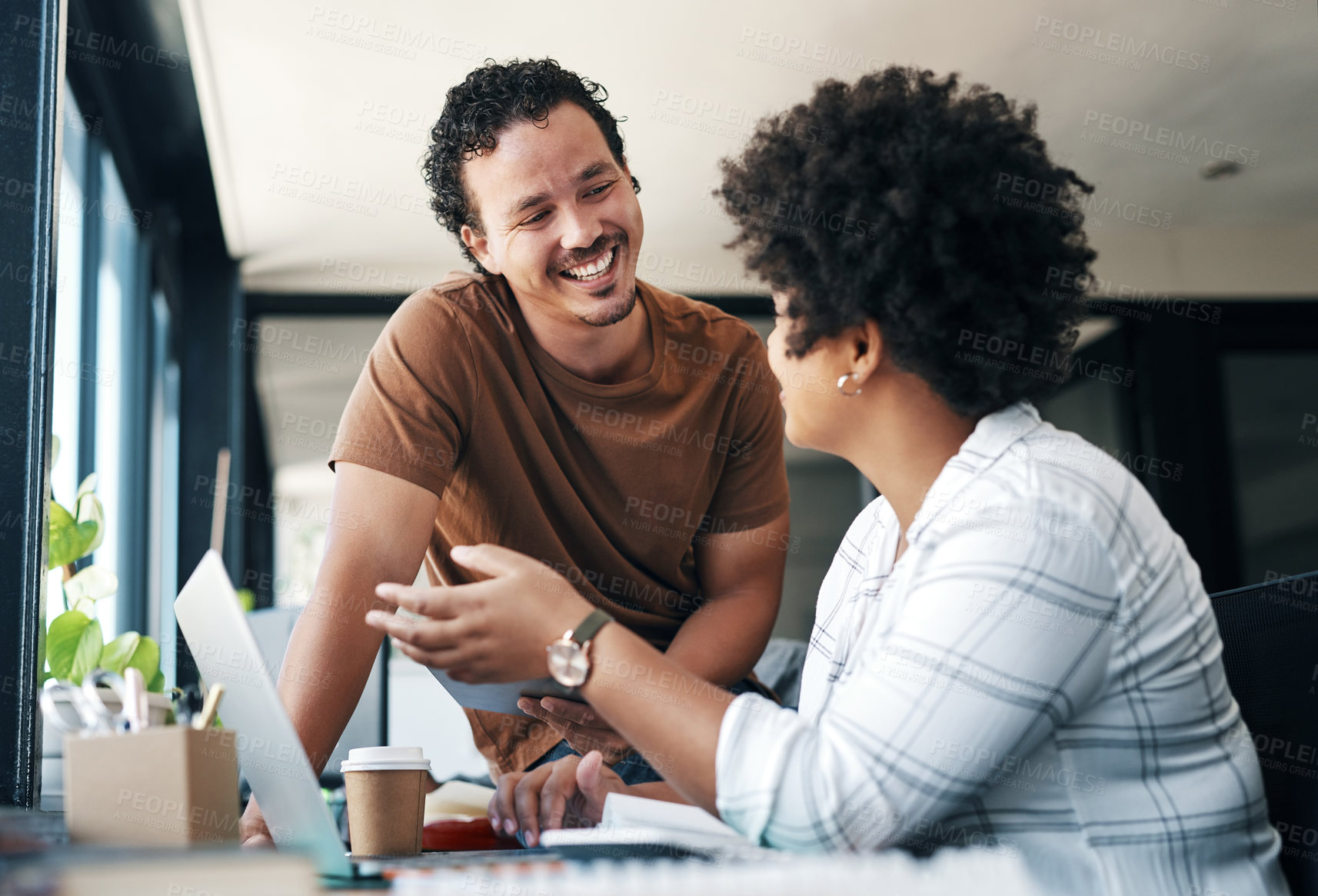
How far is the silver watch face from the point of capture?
921mm

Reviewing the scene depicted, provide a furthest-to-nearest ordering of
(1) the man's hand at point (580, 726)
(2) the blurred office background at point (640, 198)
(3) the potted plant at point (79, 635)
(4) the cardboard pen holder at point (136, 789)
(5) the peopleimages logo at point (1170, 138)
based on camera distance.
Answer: (5) the peopleimages logo at point (1170, 138) → (2) the blurred office background at point (640, 198) → (1) the man's hand at point (580, 726) → (3) the potted plant at point (79, 635) → (4) the cardboard pen holder at point (136, 789)

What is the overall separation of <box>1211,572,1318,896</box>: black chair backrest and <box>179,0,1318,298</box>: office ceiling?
289cm

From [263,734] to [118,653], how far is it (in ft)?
2.80

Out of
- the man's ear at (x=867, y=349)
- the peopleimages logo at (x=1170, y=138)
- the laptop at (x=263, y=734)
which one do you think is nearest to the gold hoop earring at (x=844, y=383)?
the man's ear at (x=867, y=349)

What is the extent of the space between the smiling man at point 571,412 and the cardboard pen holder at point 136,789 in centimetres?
77

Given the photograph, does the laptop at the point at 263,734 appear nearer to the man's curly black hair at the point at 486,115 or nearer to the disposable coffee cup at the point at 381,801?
the disposable coffee cup at the point at 381,801

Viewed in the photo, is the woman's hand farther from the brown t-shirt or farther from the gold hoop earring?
the brown t-shirt

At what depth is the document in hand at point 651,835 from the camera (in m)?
0.86

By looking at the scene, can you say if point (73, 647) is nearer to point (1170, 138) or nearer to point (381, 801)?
point (381, 801)

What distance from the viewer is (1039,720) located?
0.88 m

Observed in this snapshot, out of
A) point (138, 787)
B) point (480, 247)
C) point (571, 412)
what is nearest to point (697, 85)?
point (480, 247)

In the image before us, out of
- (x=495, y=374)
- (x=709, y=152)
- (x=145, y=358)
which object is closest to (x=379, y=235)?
(x=145, y=358)

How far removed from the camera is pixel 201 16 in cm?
333

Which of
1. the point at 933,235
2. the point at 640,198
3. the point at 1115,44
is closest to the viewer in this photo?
the point at 933,235
